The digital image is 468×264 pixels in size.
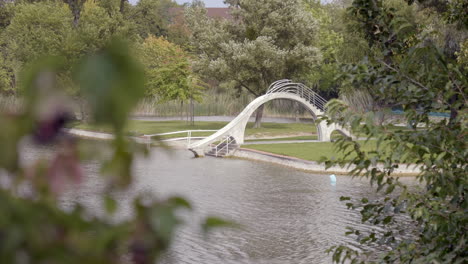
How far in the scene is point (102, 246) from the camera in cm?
75

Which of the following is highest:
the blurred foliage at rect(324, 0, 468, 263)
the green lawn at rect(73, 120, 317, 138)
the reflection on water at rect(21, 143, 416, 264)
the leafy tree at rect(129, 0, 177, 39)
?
the leafy tree at rect(129, 0, 177, 39)

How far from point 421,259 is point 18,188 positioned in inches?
144

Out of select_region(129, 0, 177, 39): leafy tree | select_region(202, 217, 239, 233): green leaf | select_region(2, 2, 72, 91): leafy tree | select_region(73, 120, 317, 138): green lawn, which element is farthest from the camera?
select_region(129, 0, 177, 39): leafy tree

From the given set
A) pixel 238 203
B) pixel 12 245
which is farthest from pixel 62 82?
pixel 238 203

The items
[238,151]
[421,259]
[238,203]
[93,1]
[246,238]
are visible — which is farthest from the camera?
[93,1]

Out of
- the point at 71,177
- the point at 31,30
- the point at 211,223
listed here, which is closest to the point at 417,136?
the point at 211,223

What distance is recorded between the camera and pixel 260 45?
4044 cm

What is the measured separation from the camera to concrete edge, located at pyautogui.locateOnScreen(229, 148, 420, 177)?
77.5 ft

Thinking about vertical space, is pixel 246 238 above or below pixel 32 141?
below

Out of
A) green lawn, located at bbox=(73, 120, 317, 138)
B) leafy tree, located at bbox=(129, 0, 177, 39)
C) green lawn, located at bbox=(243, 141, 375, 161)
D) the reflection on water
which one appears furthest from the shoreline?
leafy tree, located at bbox=(129, 0, 177, 39)

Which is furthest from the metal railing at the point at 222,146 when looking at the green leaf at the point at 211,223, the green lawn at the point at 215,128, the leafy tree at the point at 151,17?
the leafy tree at the point at 151,17

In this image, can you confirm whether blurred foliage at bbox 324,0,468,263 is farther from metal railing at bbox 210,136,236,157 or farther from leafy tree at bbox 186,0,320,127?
leafy tree at bbox 186,0,320,127

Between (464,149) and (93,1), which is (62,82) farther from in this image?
(93,1)

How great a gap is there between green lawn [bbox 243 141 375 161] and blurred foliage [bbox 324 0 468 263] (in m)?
21.9
